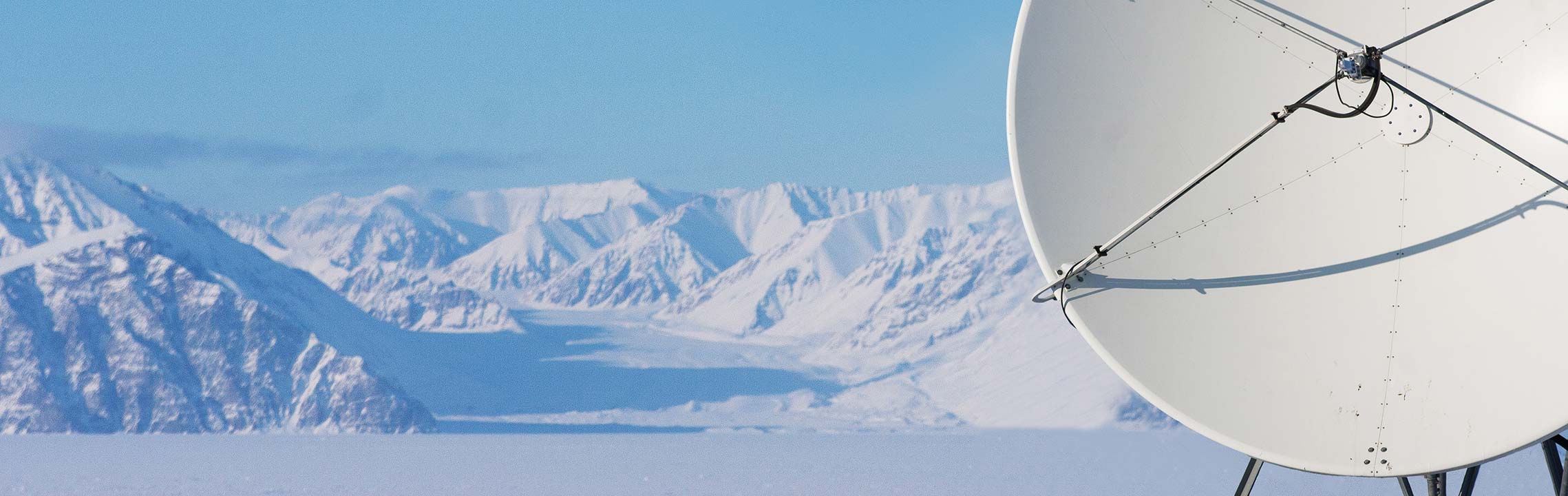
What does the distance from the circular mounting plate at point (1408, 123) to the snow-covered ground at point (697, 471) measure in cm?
5939

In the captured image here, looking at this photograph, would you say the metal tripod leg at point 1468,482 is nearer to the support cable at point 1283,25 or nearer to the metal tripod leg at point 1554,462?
the metal tripod leg at point 1554,462

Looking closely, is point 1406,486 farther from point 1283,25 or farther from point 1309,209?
point 1283,25

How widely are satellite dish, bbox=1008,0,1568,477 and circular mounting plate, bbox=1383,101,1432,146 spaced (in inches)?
0.5

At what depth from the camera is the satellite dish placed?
1170cm

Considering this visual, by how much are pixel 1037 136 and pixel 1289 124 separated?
2.13 m

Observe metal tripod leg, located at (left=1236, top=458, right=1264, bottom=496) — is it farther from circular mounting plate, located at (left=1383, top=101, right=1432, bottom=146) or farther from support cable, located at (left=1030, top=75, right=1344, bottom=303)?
circular mounting plate, located at (left=1383, top=101, right=1432, bottom=146)

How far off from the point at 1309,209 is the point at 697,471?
9848 cm

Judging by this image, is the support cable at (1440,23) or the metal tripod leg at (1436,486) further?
the metal tripod leg at (1436,486)

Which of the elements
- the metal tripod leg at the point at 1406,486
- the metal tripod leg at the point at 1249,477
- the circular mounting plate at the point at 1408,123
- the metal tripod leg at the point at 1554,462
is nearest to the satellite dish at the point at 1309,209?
the circular mounting plate at the point at 1408,123

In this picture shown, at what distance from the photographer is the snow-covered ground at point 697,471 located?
82.4m

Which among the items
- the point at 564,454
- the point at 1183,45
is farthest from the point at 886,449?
the point at 1183,45

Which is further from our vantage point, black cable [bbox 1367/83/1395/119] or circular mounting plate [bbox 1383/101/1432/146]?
black cable [bbox 1367/83/1395/119]

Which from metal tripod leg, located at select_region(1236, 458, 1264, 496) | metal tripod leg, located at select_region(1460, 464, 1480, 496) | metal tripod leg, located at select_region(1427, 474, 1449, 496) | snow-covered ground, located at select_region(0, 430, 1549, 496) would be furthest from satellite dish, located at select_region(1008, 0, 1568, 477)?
snow-covered ground, located at select_region(0, 430, 1549, 496)

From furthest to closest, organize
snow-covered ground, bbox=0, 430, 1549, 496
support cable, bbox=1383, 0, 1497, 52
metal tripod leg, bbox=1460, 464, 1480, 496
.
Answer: snow-covered ground, bbox=0, 430, 1549, 496, metal tripod leg, bbox=1460, 464, 1480, 496, support cable, bbox=1383, 0, 1497, 52
